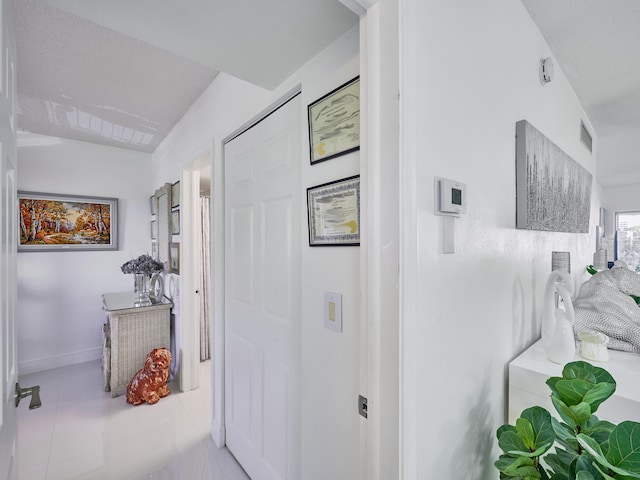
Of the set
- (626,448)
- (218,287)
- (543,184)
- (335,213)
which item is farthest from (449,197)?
(218,287)

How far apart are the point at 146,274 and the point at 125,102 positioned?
63.2 inches

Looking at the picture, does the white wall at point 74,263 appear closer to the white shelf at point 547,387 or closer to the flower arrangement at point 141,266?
the flower arrangement at point 141,266

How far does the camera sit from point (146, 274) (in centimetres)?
307

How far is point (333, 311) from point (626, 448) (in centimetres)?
78

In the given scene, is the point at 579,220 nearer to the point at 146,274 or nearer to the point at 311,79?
the point at 311,79

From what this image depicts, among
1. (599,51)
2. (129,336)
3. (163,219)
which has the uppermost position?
(599,51)

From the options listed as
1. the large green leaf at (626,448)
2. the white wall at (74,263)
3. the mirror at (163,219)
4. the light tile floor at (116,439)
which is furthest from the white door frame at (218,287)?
the white wall at (74,263)

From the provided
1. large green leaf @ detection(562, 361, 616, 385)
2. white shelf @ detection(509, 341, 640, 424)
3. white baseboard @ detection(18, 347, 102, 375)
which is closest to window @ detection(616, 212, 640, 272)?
white shelf @ detection(509, 341, 640, 424)

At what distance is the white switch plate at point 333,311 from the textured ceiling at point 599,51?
1.52 m

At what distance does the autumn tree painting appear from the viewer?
312 cm

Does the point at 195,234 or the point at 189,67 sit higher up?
the point at 189,67

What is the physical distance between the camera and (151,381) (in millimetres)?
2617

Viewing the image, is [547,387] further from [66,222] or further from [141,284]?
[66,222]

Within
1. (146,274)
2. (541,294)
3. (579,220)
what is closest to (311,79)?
(541,294)
